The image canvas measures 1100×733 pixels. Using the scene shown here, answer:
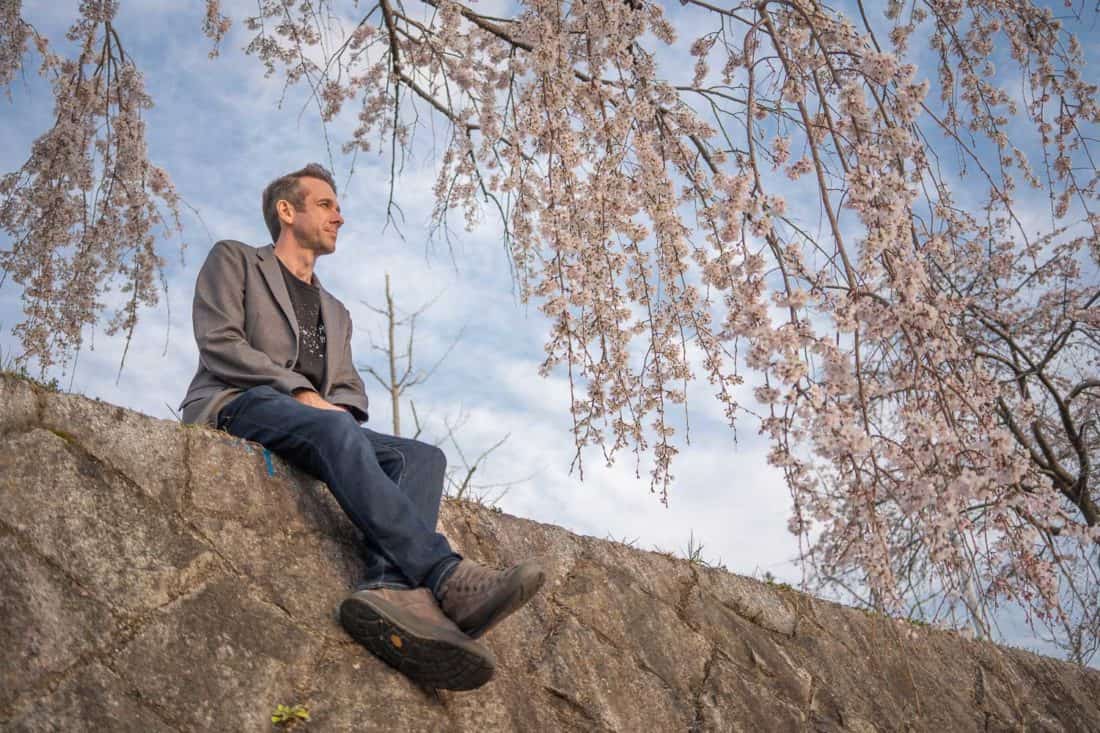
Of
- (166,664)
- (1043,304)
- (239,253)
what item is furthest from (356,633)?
(1043,304)

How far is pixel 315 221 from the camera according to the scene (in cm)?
322

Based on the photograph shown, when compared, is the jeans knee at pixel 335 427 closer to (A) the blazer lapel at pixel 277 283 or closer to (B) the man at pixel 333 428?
(B) the man at pixel 333 428

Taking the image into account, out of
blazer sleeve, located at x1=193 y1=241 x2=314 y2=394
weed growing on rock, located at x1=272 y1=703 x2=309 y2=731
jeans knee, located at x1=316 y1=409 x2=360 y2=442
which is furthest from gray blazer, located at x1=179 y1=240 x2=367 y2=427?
weed growing on rock, located at x1=272 y1=703 x2=309 y2=731

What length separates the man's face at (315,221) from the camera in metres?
3.22

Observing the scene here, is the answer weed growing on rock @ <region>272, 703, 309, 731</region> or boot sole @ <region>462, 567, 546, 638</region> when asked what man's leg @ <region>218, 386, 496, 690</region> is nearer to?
boot sole @ <region>462, 567, 546, 638</region>

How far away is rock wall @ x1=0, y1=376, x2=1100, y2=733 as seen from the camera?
7.04 feet

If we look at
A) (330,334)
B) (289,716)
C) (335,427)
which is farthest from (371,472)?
(330,334)

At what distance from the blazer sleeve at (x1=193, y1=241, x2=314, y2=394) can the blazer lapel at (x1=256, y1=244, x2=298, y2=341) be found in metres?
0.11

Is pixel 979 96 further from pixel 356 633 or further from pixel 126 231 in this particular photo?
pixel 126 231

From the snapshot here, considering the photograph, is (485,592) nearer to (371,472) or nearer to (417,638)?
(417,638)

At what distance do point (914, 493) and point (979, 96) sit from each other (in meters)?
2.40

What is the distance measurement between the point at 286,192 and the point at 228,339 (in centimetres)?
70

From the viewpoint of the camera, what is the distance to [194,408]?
2842mm

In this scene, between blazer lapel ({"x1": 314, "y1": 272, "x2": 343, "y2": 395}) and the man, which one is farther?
blazer lapel ({"x1": 314, "y1": 272, "x2": 343, "y2": 395})
